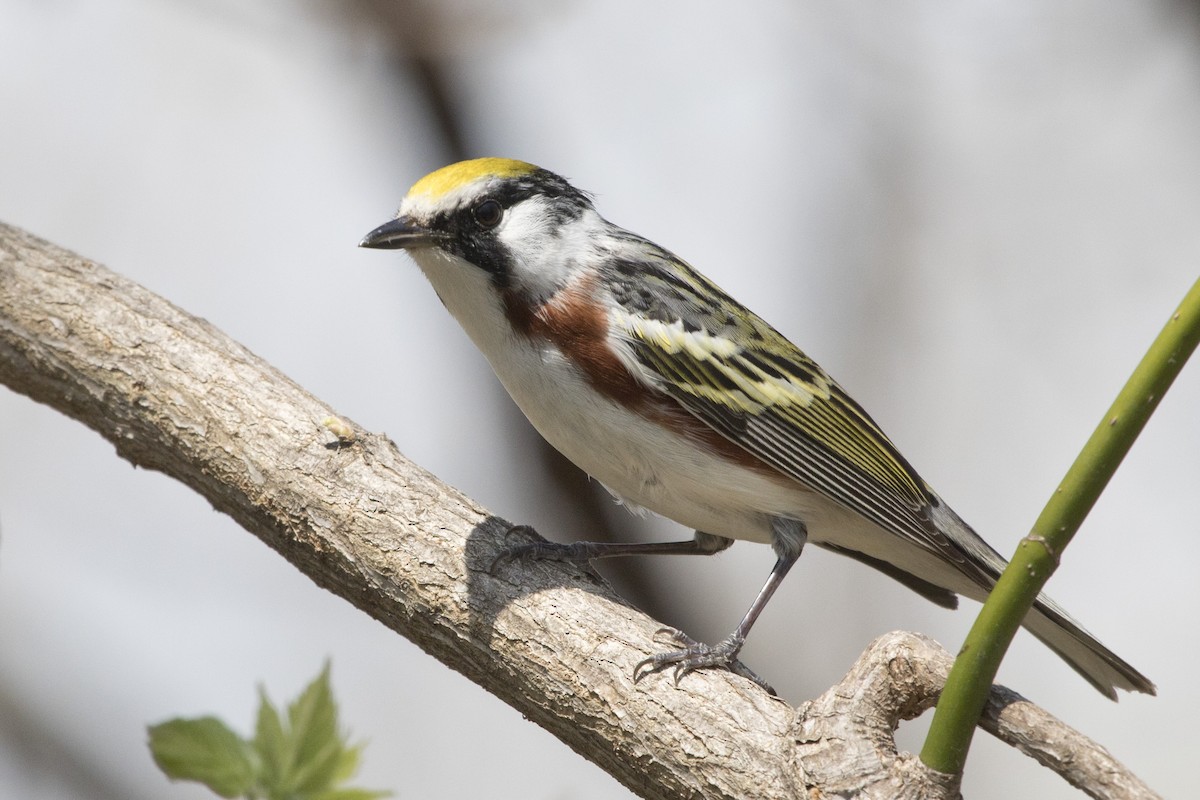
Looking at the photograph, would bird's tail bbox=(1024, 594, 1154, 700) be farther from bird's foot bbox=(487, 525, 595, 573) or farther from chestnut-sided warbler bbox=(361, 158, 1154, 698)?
bird's foot bbox=(487, 525, 595, 573)

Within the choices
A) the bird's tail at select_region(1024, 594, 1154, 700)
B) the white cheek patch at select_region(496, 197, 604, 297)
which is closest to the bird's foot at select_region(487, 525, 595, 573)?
the white cheek patch at select_region(496, 197, 604, 297)

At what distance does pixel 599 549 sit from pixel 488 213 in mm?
1341

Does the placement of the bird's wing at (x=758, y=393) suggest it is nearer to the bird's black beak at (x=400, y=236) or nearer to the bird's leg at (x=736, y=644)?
the bird's leg at (x=736, y=644)

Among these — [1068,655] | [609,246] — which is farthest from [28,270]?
[1068,655]

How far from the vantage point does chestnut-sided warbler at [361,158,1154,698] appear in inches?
159

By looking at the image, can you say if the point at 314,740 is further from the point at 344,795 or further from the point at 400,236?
the point at 400,236

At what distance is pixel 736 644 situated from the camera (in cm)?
378

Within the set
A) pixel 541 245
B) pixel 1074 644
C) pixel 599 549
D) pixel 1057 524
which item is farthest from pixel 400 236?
pixel 1074 644

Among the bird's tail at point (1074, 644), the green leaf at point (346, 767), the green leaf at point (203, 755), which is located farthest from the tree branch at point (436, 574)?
the green leaf at point (203, 755)

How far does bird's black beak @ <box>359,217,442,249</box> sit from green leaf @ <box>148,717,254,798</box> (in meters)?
2.37

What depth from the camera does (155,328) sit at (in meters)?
4.14

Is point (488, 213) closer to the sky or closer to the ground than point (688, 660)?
closer to the sky

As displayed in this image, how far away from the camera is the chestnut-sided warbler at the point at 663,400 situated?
4027 mm

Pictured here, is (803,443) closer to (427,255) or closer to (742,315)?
(742,315)
